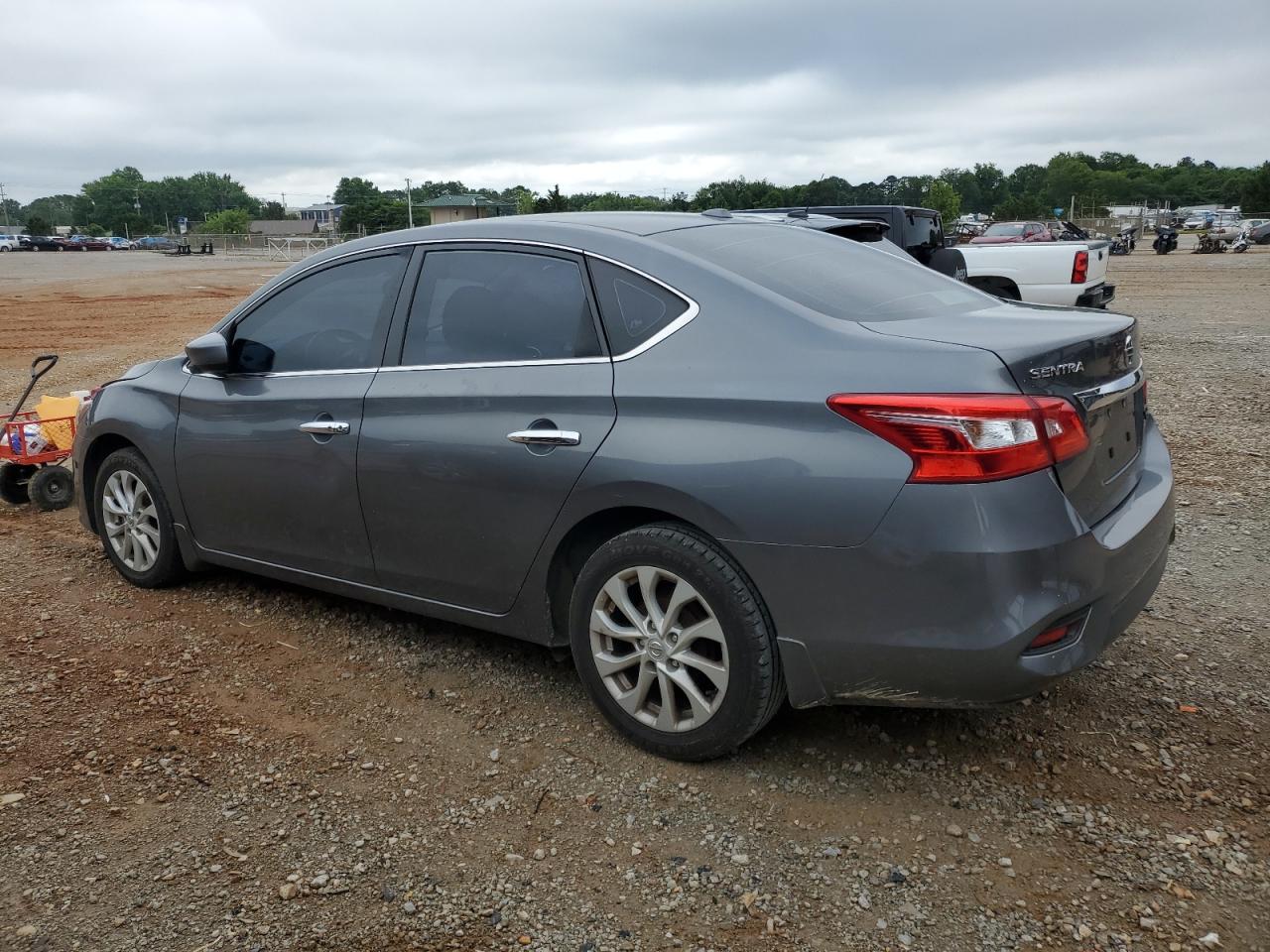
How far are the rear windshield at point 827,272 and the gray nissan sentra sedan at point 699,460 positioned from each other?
2 cm

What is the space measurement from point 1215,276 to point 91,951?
1177 inches

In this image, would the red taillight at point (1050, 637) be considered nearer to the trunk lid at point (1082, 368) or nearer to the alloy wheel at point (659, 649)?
the trunk lid at point (1082, 368)

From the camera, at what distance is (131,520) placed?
16.6 feet

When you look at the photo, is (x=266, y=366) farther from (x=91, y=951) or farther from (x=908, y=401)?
(x=908, y=401)

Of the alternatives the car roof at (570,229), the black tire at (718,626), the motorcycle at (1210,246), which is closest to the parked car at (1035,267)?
the car roof at (570,229)

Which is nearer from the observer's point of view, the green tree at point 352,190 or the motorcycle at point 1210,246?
the motorcycle at point 1210,246

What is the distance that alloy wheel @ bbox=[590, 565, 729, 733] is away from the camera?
3.18 meters

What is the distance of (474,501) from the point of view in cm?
363

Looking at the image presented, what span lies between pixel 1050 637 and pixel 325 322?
3.00 metres

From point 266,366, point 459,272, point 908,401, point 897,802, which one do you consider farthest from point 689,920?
point 266,366

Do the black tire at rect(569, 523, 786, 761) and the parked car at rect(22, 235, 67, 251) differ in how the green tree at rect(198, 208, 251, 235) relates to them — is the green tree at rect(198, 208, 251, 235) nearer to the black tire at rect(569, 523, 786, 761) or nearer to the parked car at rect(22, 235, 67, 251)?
the parked car at rect(22, 235, 67, 251)

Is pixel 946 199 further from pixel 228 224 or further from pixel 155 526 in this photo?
pixel 155 526

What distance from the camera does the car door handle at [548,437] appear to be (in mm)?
3357

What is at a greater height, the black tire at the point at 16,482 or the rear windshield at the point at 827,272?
the rear windshield at the point at 827,272
